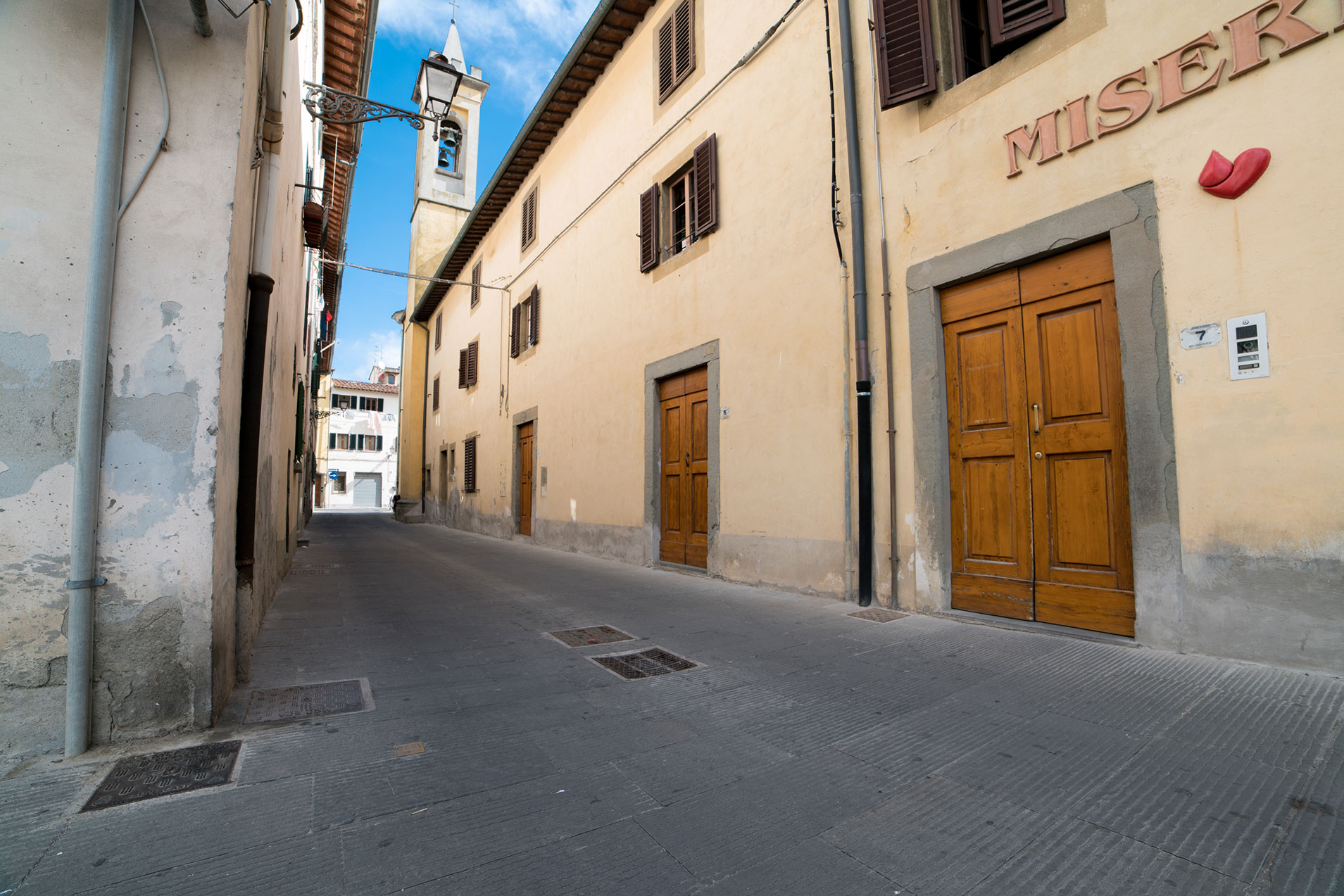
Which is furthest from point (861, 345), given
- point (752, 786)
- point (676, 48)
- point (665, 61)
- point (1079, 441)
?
point (665, 61)

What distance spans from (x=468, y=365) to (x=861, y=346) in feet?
48.4

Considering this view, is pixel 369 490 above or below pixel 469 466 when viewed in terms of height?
below

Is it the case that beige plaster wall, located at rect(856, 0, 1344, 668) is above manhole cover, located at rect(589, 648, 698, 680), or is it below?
above

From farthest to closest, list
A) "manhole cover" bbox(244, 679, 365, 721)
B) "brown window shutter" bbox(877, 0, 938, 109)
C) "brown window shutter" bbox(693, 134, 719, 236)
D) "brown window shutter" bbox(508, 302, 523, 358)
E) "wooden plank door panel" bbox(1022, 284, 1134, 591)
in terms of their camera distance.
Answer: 1. "brown window shutter" bbox(508, 302, 523, 358)
2. "brown window shutter" bbox(693, 134, 719, 236)
3. "brown window shutter" bbox(877, 0, 938, 109)
4. "wooden plank door panel" bbox(1022, 284, 1134, 591)
5. "manhole cover" bbox(244, 679, 365, 721)

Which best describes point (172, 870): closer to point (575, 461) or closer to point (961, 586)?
point (961, 586)

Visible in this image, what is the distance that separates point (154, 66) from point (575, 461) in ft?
28.5

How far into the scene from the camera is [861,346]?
5594 mm

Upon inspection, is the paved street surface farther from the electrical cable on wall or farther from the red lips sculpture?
the red lips sculpture

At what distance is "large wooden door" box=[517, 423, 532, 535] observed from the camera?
44.3ft

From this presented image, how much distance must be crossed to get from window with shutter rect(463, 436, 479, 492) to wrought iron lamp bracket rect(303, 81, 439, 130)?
11.7 m

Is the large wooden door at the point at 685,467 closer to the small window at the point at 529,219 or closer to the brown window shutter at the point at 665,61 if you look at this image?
the brown window shutter at the point at 665,61

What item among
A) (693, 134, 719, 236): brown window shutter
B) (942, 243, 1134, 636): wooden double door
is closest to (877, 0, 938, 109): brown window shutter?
(942, 243, 1134, 636): wooden double door

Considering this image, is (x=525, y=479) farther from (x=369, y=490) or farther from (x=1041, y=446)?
(x=369, y=490)

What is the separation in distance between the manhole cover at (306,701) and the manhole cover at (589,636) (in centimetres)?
138
